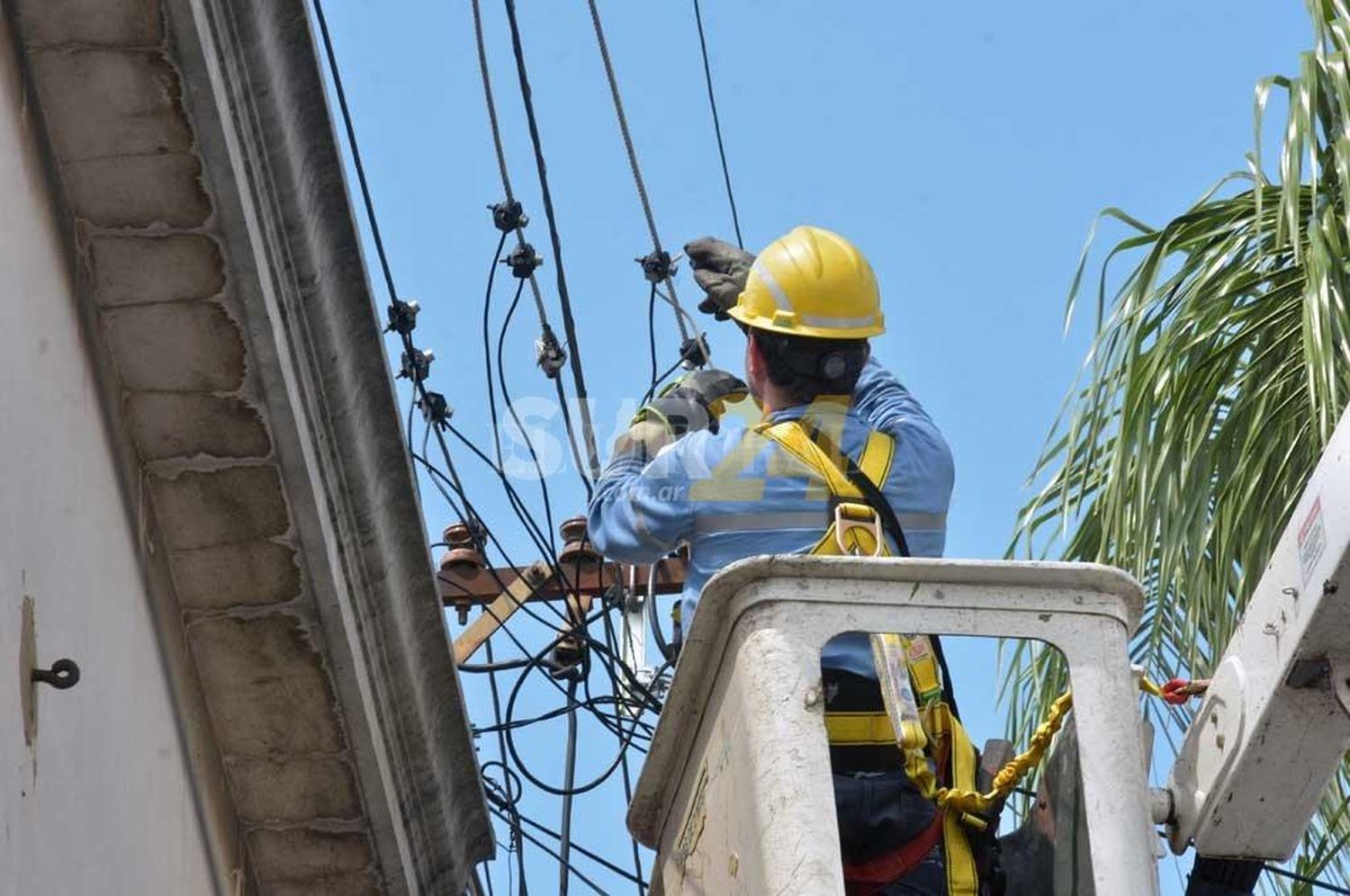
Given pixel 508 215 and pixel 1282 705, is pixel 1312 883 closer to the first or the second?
pixel 1282 705

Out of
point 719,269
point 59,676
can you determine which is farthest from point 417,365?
point 59,676

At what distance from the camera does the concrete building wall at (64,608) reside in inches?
171

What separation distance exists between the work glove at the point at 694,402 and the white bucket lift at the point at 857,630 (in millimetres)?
1793

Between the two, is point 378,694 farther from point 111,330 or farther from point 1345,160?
point 1345,160

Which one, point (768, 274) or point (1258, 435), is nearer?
point (768, 274)

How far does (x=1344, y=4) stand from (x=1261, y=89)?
32 centimetres

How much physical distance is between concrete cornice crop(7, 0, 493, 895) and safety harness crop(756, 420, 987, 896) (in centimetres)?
124

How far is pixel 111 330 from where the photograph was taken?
5.38 metres

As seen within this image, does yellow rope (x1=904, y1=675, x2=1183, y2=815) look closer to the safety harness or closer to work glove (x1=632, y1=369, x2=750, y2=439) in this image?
the safety harness

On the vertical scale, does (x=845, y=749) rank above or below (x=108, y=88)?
below

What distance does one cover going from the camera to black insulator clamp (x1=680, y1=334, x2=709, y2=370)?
10.2 metres

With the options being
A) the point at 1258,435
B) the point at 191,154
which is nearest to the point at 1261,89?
the point at 1258,435

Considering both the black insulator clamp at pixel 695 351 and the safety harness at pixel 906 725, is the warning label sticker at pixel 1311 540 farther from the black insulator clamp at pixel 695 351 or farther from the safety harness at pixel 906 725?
the black insulator clamp at pixel 695 351

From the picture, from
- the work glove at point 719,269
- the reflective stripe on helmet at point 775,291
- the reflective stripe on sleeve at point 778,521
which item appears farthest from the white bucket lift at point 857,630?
the work glove at point 719,269
